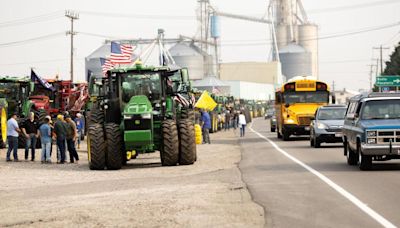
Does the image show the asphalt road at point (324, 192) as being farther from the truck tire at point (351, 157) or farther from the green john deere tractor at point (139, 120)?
the green john deere tractor at point (139, 120)

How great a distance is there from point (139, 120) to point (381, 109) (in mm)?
6671

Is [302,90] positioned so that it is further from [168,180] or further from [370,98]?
[168,180]

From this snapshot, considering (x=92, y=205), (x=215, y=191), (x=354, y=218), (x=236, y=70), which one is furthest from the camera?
(x=236, y=70)

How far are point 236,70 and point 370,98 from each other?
160374 millimetres

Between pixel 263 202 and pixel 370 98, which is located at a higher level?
pixel 370 98

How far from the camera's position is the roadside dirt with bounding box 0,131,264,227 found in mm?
12305

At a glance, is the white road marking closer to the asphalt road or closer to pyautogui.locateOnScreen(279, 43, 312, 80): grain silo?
the asphalt road

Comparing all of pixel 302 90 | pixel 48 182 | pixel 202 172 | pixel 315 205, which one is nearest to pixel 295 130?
pixel 302 90

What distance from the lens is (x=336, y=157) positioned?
2714 centimetres

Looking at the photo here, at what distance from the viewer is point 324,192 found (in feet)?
51.4

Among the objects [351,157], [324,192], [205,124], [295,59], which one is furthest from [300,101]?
[295,59]

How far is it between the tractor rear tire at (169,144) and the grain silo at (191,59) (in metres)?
126

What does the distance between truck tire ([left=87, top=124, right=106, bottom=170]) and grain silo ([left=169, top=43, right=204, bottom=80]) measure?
126335 millimetres

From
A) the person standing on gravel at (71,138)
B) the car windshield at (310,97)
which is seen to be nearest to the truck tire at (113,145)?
the person standing on gravel at (71,138)
